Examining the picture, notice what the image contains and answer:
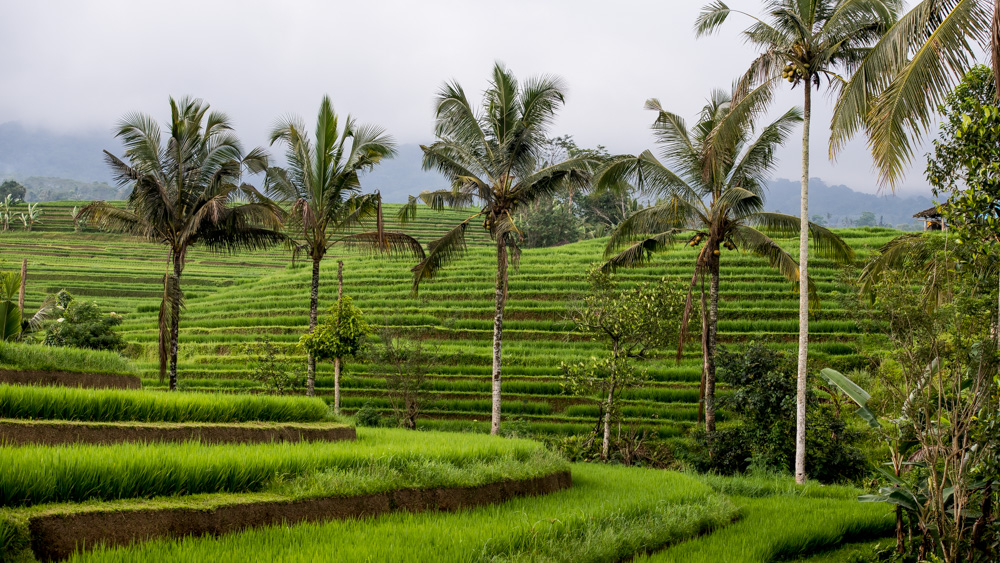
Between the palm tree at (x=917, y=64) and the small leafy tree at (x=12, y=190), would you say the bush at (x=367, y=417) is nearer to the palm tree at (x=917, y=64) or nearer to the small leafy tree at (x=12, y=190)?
the palm tree at (x=917, y=64)

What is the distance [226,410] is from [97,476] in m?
3.92

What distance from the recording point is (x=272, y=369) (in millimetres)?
22188

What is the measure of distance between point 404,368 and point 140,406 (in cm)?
1223

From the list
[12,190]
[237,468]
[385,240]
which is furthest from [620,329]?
[12,190]

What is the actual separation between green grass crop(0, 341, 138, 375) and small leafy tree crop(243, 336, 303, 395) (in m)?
9.73

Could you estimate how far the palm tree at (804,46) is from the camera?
40.2 feet

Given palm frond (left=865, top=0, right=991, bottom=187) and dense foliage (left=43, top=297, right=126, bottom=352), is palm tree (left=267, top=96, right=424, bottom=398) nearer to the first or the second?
dense foliage (left=43, top=297, right=126, bottom=352)

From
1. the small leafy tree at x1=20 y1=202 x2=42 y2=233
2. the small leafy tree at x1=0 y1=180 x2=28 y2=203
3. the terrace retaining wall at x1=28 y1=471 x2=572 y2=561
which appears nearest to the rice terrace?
the terrace retaining wall at x1=28 y1=471 x2=572 y2=561

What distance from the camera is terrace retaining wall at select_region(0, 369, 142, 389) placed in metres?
9.47

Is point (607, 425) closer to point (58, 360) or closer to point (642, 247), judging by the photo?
point (642, 247)

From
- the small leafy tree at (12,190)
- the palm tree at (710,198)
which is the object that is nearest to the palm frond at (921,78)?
the palm tree at (710,198)

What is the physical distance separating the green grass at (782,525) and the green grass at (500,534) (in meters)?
0.31

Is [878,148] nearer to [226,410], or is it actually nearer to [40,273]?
[226,410]

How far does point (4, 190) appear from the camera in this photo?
8300cm
